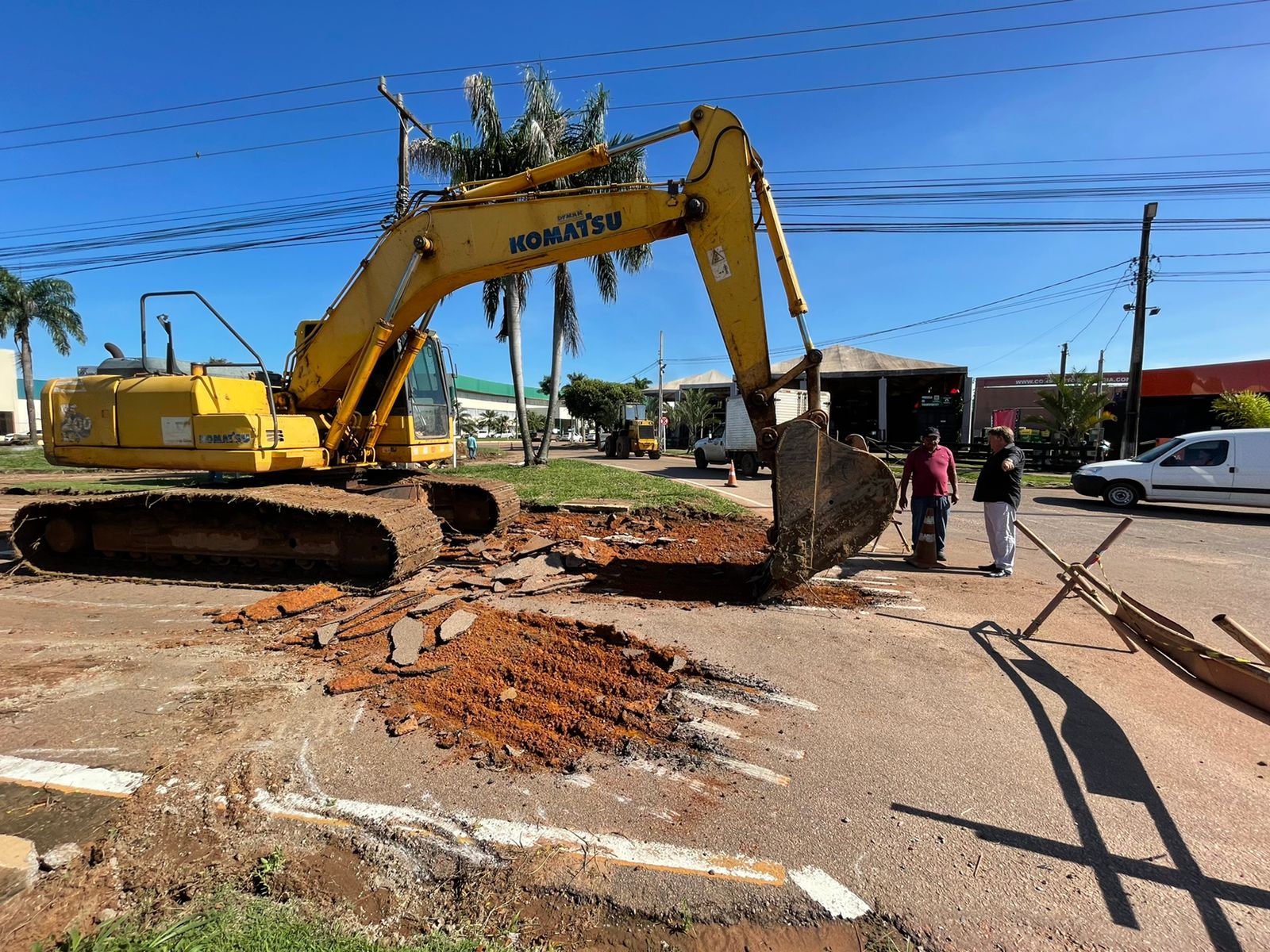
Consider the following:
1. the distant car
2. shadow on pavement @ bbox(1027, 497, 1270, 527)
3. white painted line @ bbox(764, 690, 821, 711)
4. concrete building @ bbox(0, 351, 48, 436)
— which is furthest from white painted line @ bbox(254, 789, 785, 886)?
concrete building @ bbox(0, 351, 48, 436)

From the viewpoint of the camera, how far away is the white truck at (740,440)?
2139cm

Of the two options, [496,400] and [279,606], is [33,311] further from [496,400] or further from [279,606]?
[496,400]

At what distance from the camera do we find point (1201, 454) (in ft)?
39.8

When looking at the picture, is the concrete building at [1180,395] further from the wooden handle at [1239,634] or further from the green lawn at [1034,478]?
the wooden handle at [1239,634]

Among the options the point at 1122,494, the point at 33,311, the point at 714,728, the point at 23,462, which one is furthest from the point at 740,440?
the point at 33,311

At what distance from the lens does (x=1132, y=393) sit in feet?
65.2

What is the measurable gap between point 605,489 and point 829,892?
445 inches

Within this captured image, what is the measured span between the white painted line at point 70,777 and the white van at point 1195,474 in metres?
16.3

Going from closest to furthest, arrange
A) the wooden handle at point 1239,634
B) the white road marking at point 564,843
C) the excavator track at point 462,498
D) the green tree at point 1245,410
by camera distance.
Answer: the white road marking at point 564,843 < the wooden handle at point 1239,634 < the excavator track at point 462,498 < the green tree at point 1245,410

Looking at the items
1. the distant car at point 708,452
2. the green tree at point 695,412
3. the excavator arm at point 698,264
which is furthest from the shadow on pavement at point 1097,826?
the green tree at point 695,412

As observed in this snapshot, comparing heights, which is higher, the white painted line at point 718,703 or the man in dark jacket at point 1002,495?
the man in dark jacket at point 1002,495

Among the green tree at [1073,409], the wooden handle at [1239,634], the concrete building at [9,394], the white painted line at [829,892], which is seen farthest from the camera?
the concrete building at [9,394]

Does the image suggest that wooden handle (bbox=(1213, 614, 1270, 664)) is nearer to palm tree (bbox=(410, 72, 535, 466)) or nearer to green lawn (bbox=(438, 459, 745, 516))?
green lawn (bbox=(438, 459, 745, 516))

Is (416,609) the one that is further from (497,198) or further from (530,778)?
(497,198)
